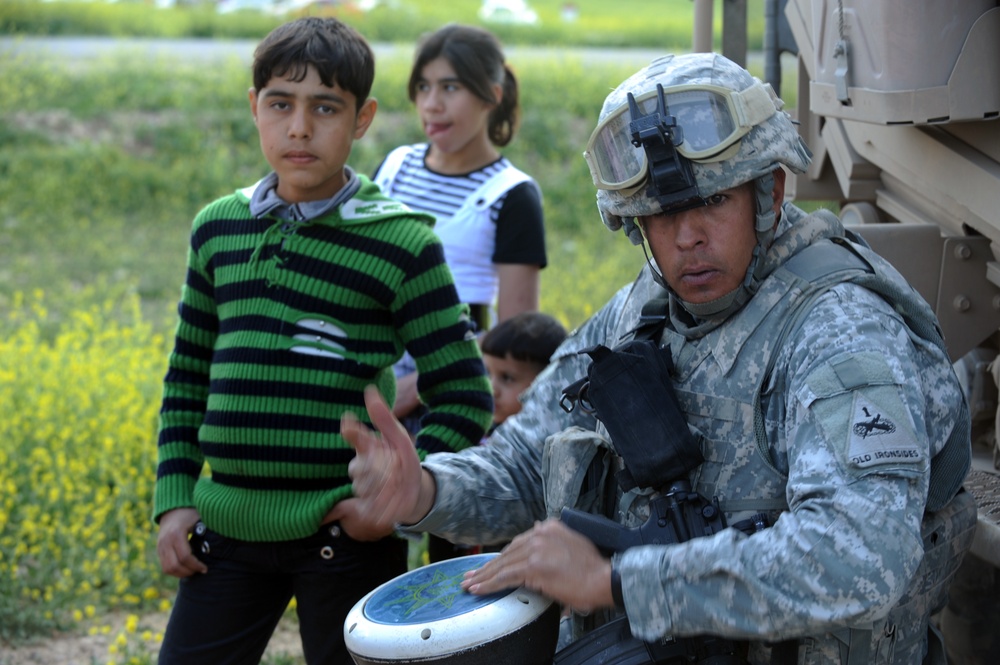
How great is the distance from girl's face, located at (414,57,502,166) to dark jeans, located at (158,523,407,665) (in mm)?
1572

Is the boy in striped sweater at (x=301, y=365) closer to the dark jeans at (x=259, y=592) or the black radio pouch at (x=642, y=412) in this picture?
the dark jeans at (x=259, y=592)

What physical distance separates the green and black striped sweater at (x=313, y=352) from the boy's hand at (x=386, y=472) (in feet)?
1.38

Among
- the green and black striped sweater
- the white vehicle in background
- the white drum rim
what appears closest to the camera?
the white drum rim

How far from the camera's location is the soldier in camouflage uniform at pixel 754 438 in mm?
1837

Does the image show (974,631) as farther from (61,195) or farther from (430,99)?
(61,195)

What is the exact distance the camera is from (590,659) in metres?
2.21

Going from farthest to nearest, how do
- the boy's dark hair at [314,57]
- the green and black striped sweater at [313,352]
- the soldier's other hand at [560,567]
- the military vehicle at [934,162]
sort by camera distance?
the boy's dark hair at [314,57], the green and black striped sweater at [313,352], the military vehicle at [934,162], the soldier's other hand at [560,567]

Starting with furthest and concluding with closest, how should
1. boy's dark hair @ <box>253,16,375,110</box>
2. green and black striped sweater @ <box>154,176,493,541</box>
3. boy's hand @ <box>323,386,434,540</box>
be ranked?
boy's dark hair @ <box>253,16,375,110</box> < green and black striped sweater @ <box>154,176,493,541</box> < boy's hand @ <box>323,386,434,540</box>

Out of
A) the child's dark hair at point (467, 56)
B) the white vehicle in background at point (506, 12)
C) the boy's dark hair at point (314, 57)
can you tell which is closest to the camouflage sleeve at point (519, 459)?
the boy's dark hair at point (314, 57)

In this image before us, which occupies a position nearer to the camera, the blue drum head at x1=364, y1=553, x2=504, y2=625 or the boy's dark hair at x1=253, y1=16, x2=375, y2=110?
the blue drum head at x1=364, y1=553, x2=504, y2=625

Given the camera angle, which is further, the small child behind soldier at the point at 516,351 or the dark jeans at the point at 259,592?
the small child behind soldier at the point at 516,351

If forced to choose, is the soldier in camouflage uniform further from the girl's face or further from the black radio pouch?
the girl's face

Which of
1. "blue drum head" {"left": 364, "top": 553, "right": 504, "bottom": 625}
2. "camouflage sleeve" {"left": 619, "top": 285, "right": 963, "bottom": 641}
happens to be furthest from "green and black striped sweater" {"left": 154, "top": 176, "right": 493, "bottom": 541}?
"camouflage sleeve" {"left": 619, "top": 285, "right": 963, "bottom": 641}

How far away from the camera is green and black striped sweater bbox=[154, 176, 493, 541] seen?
2.79 meters
